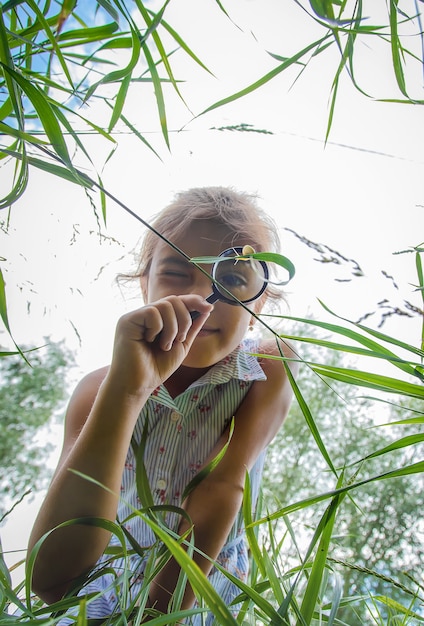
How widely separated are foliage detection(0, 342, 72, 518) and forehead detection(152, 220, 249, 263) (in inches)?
65.2

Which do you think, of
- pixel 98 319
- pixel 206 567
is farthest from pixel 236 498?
pixel 98 319

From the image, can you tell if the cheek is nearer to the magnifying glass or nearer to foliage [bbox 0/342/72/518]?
the magnifying glass

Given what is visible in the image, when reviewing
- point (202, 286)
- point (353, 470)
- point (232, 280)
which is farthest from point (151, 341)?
point (353, 470)

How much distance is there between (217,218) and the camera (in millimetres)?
973

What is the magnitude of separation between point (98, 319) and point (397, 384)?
4.32ft

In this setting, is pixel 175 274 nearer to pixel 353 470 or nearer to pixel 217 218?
pixel 217 218

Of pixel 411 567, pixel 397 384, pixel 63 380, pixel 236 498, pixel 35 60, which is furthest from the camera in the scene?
pixel 63 380

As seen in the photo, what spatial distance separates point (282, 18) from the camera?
1539 millimetres

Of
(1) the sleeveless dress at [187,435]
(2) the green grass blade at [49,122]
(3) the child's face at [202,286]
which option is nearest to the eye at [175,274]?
(3) the child's face at [202,286]

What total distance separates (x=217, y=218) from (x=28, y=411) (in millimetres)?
2101

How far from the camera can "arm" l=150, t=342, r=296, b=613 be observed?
0.58m

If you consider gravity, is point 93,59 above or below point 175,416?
above

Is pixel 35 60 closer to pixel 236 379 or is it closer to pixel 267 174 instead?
pixel 236 379

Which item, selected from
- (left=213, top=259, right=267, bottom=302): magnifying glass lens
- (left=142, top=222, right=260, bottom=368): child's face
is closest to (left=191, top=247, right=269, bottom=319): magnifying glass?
(left=213, top=259, right=267, bottom=302): magnifying glass lens
